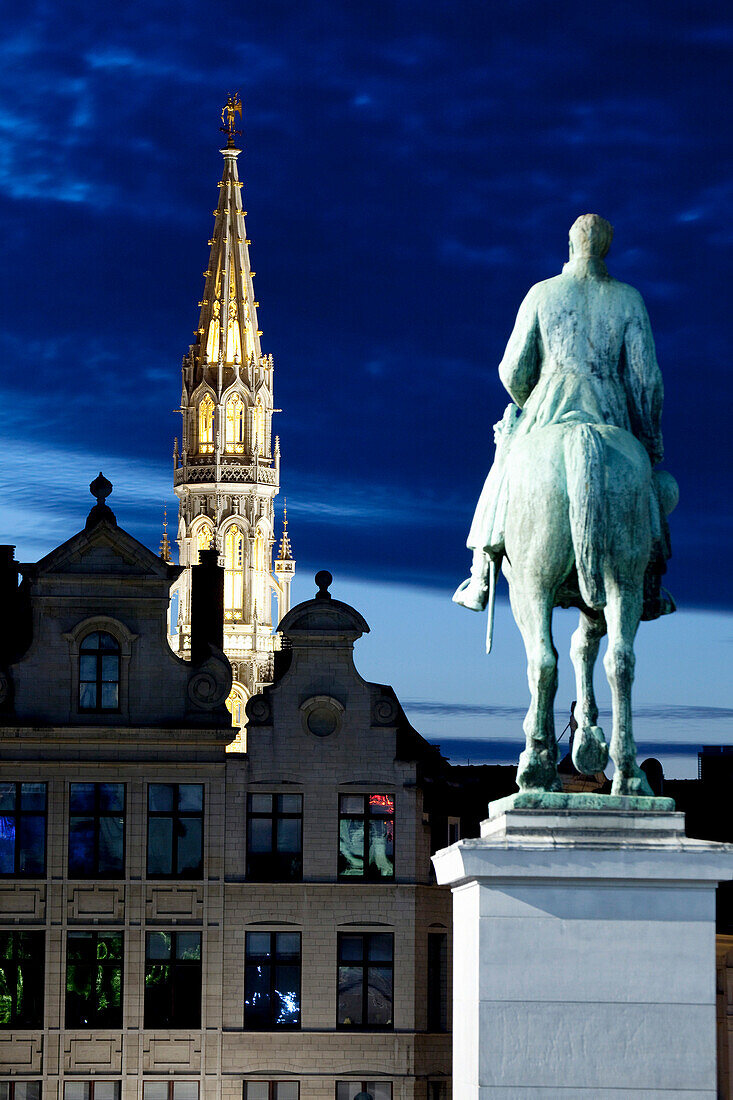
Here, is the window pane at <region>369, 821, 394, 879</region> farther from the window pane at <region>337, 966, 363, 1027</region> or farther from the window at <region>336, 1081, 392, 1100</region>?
the window at <region>336, 1081, 392, 1100</region>

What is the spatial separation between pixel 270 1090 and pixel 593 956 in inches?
1320

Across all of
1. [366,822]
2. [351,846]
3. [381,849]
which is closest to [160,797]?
[351,846]

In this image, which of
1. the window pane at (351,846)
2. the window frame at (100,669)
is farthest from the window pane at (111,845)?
the window pane at (351,846)

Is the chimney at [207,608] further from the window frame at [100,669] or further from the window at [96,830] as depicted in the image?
the window at [96,830]

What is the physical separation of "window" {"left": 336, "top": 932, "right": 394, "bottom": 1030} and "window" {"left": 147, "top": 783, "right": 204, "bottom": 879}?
346 centimetres

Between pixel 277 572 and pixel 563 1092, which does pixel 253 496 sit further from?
pixel 563 1092

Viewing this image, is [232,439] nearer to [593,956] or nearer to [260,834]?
[260,834]

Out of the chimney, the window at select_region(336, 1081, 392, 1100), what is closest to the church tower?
the chimney

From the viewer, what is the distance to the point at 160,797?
47.8m

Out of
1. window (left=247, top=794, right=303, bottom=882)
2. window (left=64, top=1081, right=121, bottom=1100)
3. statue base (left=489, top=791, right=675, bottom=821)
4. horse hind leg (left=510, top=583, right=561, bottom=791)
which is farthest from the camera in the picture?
window (left=247, top=794, right=303, bottom=882)

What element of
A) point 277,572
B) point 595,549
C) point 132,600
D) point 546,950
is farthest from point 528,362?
point 277,572

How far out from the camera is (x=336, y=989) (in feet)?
155

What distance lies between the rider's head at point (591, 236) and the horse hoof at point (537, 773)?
3.41 meters

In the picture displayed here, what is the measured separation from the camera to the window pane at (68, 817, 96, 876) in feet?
156
